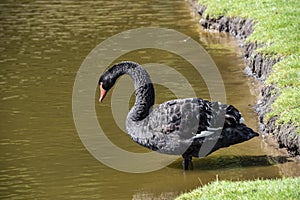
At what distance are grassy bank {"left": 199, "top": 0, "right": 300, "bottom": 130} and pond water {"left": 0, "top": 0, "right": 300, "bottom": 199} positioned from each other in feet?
1.89

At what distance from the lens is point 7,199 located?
8.80 m

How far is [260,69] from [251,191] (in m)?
6.24

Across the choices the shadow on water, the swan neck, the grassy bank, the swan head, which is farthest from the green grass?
the swan head

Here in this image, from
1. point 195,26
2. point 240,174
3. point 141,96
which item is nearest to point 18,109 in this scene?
point 141,96

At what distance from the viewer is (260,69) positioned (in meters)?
13.7

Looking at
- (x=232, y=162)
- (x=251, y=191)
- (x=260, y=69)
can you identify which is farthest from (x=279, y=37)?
(x=251, y=191)

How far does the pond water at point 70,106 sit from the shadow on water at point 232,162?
0.04ft

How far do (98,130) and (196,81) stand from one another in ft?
10.2

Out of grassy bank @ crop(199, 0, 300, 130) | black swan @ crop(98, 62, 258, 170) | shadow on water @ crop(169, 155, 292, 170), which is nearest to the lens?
black swan @ crop(98, 62, 258, 170)

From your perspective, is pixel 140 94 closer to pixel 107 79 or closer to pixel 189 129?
pixel 107 79

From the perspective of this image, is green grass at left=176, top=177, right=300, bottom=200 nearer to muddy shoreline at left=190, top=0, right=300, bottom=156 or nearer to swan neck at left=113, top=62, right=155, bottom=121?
muddy shoreline at left=190, top=0, right=300, bottom=156

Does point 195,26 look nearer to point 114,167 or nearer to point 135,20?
point 135,20

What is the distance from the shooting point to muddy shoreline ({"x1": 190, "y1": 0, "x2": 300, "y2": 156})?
9914 mm

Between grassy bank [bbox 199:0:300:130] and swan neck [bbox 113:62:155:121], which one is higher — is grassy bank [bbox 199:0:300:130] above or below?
below
